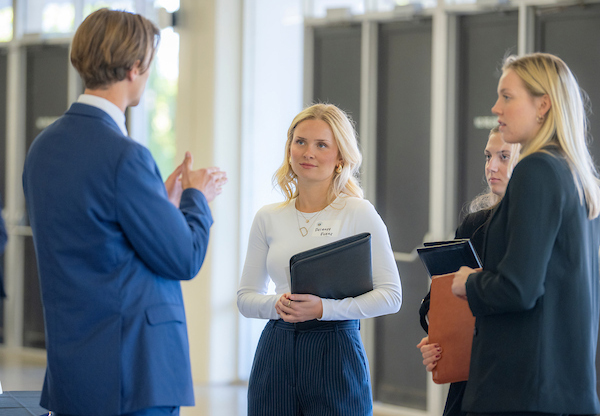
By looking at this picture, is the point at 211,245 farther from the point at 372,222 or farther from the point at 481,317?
the point at 481,317

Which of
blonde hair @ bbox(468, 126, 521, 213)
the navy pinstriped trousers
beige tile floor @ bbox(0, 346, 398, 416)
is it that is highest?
blonde hair @ bbox(468, 126, 521, 213)

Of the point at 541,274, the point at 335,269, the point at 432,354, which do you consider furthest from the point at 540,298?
the point at 335,269

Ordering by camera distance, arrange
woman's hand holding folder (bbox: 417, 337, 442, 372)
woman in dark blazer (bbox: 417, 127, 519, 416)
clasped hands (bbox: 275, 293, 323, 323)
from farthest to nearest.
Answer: woman in dark blazer (bbox: 417, 127, 519, 416), clasped hands (bbox: 275, 293, 323, 323), woman's hand holding folder (bbox: 417, 337, 442, 372)

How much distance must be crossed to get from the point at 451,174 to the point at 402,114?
1.99 ft

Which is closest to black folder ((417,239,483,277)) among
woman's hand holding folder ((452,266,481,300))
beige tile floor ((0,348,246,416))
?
woman's hand holding folder ((452,266,481,300))

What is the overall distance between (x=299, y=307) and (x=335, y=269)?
171 mm

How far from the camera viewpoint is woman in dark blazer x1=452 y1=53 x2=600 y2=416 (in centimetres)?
162

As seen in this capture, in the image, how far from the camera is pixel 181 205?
190cm

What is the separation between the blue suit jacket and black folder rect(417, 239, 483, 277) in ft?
2.45

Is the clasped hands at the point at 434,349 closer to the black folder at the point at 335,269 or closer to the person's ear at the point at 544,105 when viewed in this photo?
the black folder at the point at 335,269

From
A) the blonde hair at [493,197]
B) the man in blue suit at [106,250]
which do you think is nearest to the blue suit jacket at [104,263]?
the man in blue suit at [106,250]

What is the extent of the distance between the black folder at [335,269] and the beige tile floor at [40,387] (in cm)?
270

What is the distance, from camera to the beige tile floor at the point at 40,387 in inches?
186

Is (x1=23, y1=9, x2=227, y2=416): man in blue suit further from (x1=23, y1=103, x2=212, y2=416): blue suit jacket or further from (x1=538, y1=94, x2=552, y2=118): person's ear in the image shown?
(x1=538, y1=94, x2=552, y2=118): person's ear
